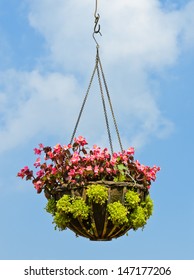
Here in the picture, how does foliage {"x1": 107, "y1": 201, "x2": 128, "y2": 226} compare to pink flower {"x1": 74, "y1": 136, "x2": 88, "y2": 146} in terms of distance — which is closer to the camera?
foliage {"x1": 107, "y1": 201, "x2": 128, "y2": 226}

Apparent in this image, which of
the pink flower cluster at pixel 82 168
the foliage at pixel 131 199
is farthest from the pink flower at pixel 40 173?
the foliage at pixel 131 199

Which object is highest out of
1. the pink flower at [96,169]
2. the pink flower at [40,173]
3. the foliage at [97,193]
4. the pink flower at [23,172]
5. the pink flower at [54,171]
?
the pink flower at [23,172]

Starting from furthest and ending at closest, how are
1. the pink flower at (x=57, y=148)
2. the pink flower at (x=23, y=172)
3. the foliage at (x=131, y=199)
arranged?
the pink flower at (x=23, y=172) → the pink flower at (x=57, y=148) → the foliage at (x=131, y=199)

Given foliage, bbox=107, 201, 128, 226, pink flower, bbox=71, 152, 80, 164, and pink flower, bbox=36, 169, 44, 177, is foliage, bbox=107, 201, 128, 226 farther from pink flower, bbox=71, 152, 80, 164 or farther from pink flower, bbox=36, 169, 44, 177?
pink flower, bbox=36, 169, 44, 177

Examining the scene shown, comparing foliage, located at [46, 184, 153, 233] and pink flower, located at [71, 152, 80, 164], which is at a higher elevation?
pink flower, located at [71, 152, 80, 164]

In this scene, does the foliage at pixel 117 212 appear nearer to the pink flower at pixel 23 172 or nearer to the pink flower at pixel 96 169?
the pink flower at pixel 96 169

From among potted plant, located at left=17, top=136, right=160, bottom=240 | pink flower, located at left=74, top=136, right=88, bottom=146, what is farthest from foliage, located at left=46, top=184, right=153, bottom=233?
pink flower, located at left=74, top=136, right=88, bottom=146

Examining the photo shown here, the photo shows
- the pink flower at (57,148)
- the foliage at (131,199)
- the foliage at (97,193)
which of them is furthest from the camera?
the pink flower at (57,148)

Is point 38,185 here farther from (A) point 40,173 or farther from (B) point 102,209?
(B) point 102,209

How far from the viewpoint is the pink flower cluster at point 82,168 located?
161 inches

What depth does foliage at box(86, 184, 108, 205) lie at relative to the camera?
156 inches

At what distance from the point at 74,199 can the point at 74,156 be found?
12.1 inches
